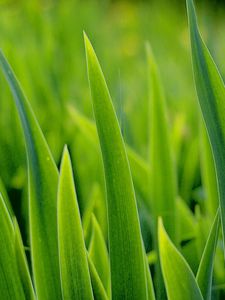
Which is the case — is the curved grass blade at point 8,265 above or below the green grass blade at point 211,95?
below

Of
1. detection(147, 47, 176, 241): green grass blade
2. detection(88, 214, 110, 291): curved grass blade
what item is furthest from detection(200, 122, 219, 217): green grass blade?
detection(88, 214, 110, 291): curved grass blade

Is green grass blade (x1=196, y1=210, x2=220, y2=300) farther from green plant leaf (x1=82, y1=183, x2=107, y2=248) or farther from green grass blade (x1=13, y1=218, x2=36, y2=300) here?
green plant leaf (x1=82, y1=183, x2=107, y2=248)

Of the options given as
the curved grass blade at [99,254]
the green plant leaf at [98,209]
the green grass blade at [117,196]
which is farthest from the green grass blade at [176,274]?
the green plant leaf at [98,209]

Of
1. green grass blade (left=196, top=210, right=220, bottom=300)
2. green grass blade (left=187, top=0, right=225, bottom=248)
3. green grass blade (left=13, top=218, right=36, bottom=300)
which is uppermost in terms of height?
green grass blade (left=187, top=0, right=225, bottom=248)

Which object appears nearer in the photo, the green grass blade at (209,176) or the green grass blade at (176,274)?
the green grass blade at (176,274)

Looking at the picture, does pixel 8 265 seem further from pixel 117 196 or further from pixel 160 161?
pixel 160 161

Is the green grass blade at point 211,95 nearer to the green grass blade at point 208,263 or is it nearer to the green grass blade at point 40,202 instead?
the green grass blade at point 208,263

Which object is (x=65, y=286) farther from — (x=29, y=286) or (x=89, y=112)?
(x=89, y=112)

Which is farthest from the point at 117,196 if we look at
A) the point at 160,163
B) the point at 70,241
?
the point at 160,163
